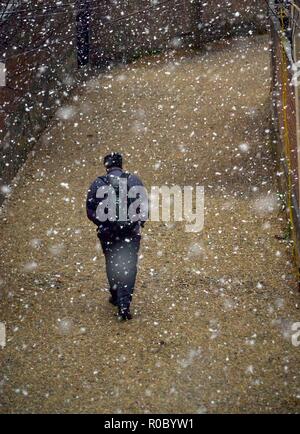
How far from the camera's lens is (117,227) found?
720 cm

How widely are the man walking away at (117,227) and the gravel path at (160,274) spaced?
2.13 feet

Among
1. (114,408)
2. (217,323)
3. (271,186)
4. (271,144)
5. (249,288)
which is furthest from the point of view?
(271,144)

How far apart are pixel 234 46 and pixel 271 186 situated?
31.6 ft

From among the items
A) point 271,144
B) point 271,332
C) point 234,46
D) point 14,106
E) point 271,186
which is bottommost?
point 271,332

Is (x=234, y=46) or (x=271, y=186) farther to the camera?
(x=234, y=46)

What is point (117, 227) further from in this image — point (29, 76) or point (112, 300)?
point (29, 76)

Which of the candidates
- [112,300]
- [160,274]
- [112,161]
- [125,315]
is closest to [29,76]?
[160,274]

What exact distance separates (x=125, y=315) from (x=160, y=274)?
1.61 m

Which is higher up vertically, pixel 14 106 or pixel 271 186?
pixel 14 106

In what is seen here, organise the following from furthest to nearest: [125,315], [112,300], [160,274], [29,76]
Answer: [29,76]
[160,274]
[112,300]
[125,315]

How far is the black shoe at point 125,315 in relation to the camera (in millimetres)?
7527

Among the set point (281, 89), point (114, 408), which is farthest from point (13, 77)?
point (114, 408)

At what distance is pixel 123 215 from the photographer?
7137 mm

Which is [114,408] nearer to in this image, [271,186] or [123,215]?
[123,215]
